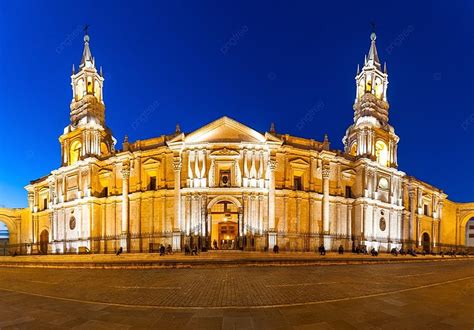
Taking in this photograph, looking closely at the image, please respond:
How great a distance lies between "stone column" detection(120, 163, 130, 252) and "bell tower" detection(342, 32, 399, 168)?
31.5 m

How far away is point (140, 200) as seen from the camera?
38.3 metres

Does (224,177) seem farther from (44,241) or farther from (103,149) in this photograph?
(44,241)

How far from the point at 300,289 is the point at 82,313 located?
6763 millimetres

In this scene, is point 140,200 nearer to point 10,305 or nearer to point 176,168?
point 176,168

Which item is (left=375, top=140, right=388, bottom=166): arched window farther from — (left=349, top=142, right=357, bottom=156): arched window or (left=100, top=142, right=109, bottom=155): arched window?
(left=100, top=142, right=109, bottom=155): arched window

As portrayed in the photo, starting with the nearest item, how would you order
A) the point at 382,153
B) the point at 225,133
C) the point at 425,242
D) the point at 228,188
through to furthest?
1. the point at 228,188
2. the point at 225,133
3. the point at 382,153
4. the point at 425,242

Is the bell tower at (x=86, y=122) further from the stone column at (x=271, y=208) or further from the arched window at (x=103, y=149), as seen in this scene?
the stone column at (x=271, y=208)

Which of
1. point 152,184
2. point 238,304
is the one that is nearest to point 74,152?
point 152,184

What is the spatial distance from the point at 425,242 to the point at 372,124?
80.7 feet

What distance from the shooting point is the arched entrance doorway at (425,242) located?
170 ft

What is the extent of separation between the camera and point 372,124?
4500cm

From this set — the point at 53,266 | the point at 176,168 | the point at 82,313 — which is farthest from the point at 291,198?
the point at 82,313

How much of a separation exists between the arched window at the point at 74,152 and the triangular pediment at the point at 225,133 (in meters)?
19.8

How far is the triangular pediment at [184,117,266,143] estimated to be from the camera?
36281mm
